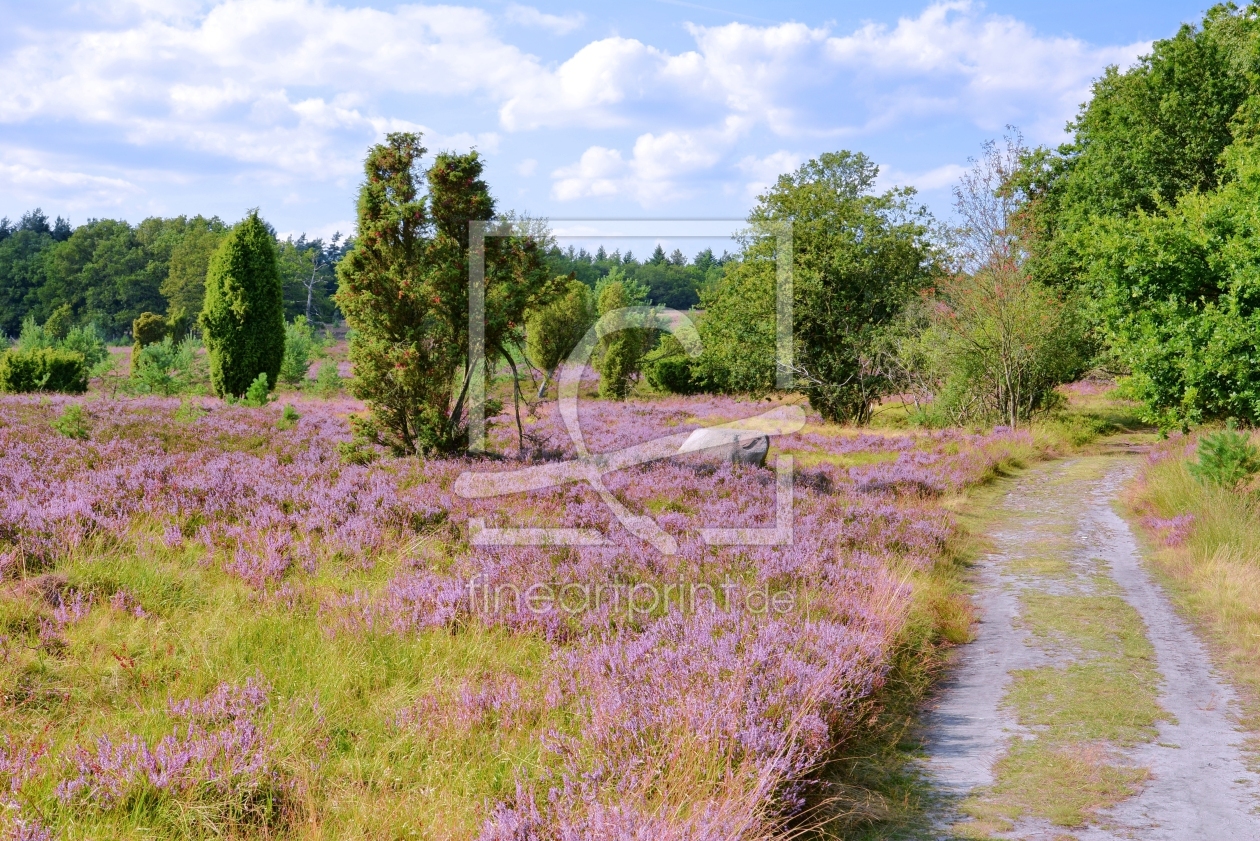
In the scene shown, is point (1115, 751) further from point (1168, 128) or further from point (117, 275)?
point (117, 275)

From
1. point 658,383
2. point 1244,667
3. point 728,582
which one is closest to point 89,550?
point 728,582

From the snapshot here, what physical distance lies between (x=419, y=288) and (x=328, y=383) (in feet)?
66.7

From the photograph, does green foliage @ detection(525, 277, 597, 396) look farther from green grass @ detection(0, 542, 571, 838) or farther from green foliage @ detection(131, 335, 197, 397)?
green grass @ detection(0, 542, 571, 838)

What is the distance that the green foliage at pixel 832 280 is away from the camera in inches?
914

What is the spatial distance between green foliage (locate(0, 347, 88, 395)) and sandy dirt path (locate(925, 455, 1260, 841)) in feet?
73.9

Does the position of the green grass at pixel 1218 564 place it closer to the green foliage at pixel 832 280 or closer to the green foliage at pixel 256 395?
the green foliage at pixel 832 280

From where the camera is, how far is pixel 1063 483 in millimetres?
14648

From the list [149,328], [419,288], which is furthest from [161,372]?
[149,328]

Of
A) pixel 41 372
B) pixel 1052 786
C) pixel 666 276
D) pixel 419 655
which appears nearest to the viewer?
pixel 1052 786

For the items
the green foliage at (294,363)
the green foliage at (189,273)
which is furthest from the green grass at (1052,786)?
the green foliage at (189,273)

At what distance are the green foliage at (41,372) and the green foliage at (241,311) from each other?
3.36 m

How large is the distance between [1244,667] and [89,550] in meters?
9.04

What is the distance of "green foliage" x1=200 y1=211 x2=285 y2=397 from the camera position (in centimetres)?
2302

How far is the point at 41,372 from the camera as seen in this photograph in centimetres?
2109
